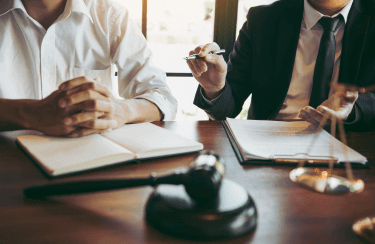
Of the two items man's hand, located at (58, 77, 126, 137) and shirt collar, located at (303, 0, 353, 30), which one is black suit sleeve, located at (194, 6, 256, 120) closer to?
shirt collar, located at (303, 0, 353, 30)

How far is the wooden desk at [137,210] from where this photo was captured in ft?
1.12

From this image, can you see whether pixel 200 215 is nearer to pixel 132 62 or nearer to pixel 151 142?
pixel 151 142

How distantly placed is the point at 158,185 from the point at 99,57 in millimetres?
1024

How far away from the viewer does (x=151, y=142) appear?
0.65m

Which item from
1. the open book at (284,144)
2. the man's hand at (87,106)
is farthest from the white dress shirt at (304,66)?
the man's hand at (87,106)

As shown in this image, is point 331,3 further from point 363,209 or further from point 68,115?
point 68,115

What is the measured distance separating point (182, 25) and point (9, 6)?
1726 millimetres

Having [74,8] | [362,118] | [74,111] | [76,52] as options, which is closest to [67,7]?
[74,8]

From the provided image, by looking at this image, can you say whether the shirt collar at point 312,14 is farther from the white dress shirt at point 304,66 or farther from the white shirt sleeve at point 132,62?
the white shirt sleeve at point 132,62

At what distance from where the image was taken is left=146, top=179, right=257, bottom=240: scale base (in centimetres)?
33

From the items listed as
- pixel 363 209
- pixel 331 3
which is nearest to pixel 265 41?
pixel 331 3

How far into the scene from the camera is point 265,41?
4.52 ft

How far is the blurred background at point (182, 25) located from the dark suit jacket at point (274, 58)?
97cm

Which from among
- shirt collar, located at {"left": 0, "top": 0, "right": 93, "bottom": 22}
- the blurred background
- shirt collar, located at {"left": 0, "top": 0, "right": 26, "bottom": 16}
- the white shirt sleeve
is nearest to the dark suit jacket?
the white shirt sleeve
